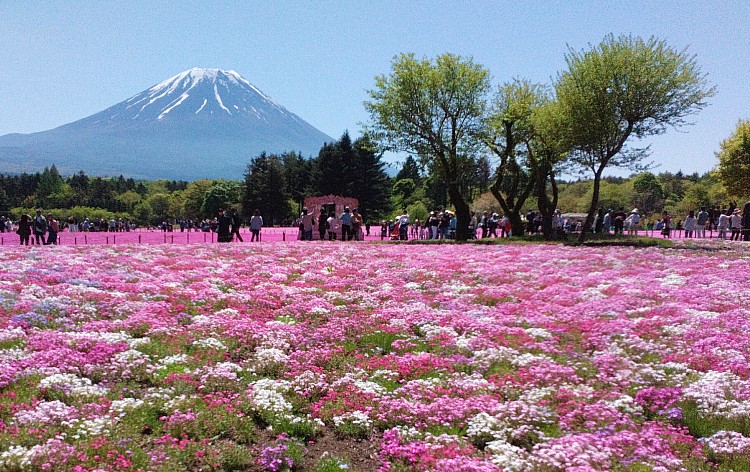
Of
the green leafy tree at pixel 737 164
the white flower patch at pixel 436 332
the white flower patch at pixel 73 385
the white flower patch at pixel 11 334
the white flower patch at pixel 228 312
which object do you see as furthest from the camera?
the green leafy tree at pixel 737 164

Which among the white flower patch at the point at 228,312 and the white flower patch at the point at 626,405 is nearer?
A: the white flower patch at the point at 626,405

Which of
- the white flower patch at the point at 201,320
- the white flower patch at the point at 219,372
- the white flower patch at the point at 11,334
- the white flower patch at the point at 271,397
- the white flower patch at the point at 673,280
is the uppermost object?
the white flower patch at the point at 673,280

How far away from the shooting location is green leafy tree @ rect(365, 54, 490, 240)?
40.5 metres

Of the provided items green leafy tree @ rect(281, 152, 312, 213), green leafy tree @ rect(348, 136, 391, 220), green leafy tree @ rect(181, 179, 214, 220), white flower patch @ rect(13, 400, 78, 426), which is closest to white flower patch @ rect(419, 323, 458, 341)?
white flower patch @ rect(13, 400, 78, 426)

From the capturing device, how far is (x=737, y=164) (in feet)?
186

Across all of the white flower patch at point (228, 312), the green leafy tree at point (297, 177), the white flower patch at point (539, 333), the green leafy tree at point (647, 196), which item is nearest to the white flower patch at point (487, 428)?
the white flower patch at point (539, 333)

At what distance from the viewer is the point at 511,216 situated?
1737 inches

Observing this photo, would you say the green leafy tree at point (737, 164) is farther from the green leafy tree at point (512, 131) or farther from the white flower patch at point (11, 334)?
the white flower patch at point (11, 334)

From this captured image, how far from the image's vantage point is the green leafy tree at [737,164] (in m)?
56.0

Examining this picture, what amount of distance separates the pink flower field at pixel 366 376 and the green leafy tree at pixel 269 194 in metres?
96.2

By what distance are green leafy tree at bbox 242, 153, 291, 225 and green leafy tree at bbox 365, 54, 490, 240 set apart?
71.8 metres

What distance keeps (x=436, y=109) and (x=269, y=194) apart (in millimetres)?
75165

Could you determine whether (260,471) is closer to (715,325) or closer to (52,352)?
(52,352)

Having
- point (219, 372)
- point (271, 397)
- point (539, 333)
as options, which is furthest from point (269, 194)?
point (271, 397)
